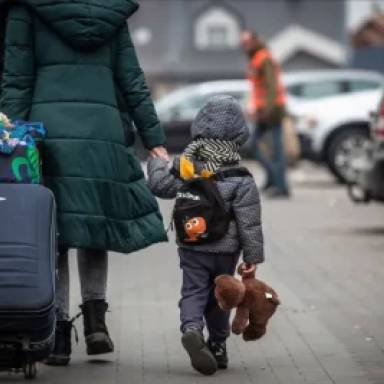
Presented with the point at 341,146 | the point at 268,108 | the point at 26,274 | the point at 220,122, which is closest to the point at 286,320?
the point at 220,122

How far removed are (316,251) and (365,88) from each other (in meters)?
14.4

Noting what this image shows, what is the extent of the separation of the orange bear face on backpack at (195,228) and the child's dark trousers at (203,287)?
0.43ft

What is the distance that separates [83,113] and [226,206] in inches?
29.3

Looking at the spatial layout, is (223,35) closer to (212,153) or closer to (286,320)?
(286,320)

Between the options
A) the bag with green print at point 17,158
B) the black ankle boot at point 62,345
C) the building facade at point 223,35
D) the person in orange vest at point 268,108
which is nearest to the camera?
the bag with green print at point 17,158

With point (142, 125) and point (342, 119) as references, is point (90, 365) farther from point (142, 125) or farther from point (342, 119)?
point (342, 119)

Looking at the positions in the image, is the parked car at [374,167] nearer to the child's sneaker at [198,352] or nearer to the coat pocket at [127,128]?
the coat pocket at [127,128]

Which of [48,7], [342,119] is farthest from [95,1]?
[342,119]

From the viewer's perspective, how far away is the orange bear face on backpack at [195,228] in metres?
6.77

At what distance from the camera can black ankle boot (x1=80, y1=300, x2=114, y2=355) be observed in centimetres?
700

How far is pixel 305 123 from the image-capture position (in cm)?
2267

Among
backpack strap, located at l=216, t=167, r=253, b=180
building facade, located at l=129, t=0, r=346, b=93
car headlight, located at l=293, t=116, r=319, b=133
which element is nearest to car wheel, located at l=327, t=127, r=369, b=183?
car headlight, located at l=293, t=116, r=319, b=133

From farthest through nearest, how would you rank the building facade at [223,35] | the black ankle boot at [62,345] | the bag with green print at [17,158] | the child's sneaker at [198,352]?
the building facade at [223,35]
the black ankle boot at [62,345]
the child's sneaker at [198,352]
the bag with green print at [17,158]

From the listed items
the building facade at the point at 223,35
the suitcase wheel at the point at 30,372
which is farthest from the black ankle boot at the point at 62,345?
the building facade at the point at 223,35
